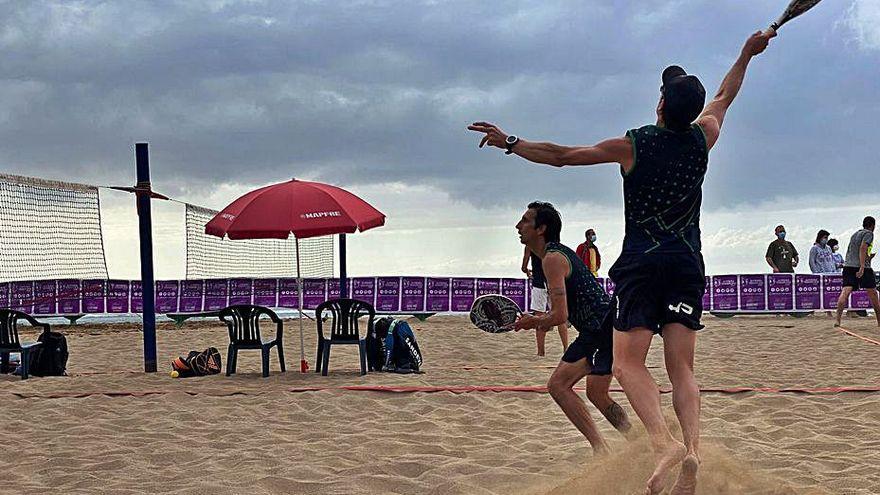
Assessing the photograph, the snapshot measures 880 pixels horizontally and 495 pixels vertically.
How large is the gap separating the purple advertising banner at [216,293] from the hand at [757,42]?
1643 cm

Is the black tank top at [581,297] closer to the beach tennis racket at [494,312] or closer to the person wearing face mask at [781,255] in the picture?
the beach tennis racket at [494,312]

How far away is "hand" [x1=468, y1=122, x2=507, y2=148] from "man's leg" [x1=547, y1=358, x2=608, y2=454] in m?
1.37

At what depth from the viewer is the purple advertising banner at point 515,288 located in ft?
63.6

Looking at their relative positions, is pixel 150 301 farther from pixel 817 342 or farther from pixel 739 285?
pixel 739 285

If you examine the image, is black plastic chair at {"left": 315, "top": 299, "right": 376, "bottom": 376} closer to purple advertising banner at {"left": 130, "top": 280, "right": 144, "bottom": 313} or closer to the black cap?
the black cap

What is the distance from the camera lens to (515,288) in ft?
64.0

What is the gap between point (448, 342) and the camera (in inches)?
542

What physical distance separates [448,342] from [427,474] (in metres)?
8.85

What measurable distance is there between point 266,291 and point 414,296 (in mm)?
3064

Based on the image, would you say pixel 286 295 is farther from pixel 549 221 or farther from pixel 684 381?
pixel 684 381

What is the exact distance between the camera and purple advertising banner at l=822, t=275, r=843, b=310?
62.1 ft

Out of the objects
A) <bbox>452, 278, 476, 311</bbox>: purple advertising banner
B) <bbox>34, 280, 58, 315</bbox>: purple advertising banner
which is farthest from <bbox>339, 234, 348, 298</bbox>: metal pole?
<bbox>34, 280, 58, 315</bbox>: purple advertising banner

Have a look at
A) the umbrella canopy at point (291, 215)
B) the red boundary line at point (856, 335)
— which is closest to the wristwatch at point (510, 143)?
the umbrella canopy at point (291, 215)

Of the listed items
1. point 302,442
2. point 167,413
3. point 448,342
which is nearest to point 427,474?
point 302,442
